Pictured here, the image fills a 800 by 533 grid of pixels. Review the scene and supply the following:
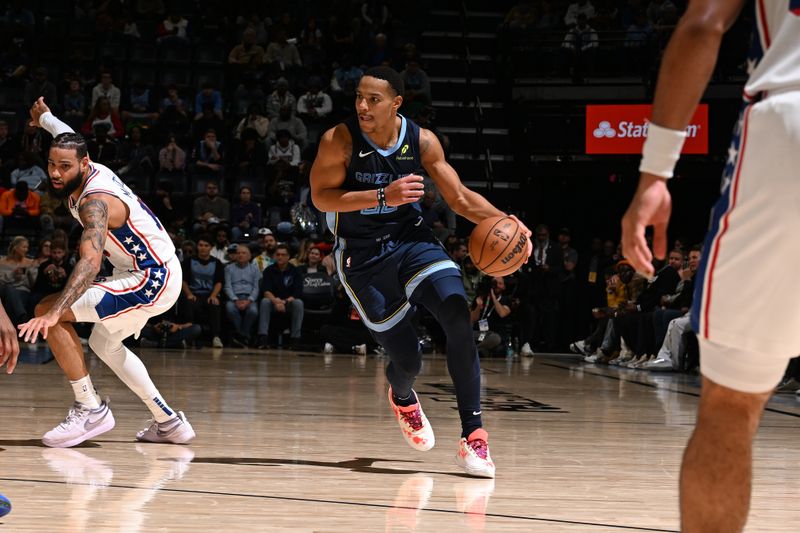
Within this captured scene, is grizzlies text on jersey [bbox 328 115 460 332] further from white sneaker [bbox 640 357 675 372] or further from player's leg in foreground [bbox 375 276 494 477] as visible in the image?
white sneaker [bbox 640 357 675 372]

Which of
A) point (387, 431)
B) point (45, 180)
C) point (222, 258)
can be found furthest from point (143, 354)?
point (387, 431)

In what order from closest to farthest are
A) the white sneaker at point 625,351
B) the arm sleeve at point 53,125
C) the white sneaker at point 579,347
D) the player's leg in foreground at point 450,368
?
the player's leg in foreground at point 450,368
the arm sleeve at point 53,125
the white sneaker at point 625,351
the white sneaker at point 579,347

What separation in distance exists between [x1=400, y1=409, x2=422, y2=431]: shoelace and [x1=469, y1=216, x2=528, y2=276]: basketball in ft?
2.19

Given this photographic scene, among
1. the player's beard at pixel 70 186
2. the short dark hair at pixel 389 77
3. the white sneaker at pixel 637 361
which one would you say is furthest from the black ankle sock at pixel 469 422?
the white sneaker at pixel 637 361

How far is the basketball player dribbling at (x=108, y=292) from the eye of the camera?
4641mm

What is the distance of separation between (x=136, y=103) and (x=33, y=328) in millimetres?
11526

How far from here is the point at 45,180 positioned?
44.4 feet

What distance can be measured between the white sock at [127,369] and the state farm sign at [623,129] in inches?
421

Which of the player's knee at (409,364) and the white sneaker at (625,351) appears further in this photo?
the white sneaker at (625,351)

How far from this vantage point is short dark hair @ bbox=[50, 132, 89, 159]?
465 cm

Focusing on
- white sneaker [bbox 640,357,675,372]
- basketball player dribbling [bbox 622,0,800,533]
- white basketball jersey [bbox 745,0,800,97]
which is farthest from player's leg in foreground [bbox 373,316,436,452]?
white sneaker [bbox 640,357,675,372]

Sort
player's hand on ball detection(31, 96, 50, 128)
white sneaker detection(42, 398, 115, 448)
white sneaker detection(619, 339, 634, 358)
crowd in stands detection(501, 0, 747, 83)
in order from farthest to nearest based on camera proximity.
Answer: crowd in stands detection(501, 0, 747, 83), white sneaker detection(619, 339, 634, 358), player's hand on ball detection(31, 96, 50, 128), white sneaker detection(42, 398, 115, 448)

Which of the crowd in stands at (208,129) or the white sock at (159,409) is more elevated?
the crowd in stands at (208,129)

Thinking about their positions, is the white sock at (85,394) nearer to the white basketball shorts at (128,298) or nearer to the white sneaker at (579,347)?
the white basketball shorts at (128,298)
